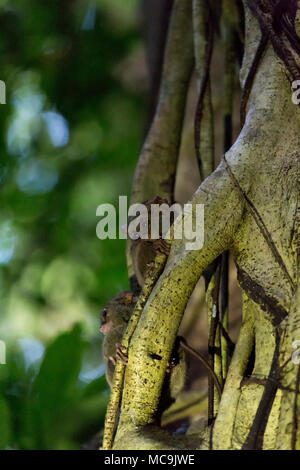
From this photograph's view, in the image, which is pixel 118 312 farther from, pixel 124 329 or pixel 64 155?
pixel 64 155

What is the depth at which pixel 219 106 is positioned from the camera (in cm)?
218

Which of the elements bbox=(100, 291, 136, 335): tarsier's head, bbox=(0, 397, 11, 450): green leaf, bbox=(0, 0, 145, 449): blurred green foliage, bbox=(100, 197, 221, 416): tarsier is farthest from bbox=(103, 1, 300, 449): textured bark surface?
bbox=(0, 0, 145, 449): blurred green foliage

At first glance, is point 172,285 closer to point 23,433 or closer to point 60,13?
point 23,433

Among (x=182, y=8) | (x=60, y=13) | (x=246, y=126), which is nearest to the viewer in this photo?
(x=246, y=126)

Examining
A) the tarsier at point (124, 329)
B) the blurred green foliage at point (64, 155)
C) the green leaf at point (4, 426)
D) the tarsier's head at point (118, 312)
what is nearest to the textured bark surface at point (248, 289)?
the tarsier at point (124, 329)

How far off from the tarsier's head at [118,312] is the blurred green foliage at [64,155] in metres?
0.98

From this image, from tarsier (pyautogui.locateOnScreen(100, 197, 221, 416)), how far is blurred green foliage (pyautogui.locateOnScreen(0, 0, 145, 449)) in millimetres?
985

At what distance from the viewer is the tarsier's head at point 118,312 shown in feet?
4.33

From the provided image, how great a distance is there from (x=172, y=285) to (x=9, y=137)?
190cm

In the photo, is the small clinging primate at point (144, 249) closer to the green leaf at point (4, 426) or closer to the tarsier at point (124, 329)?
the tarsier at point (124, 329)

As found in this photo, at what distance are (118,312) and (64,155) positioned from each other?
1.70m

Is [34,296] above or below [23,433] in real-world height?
above
